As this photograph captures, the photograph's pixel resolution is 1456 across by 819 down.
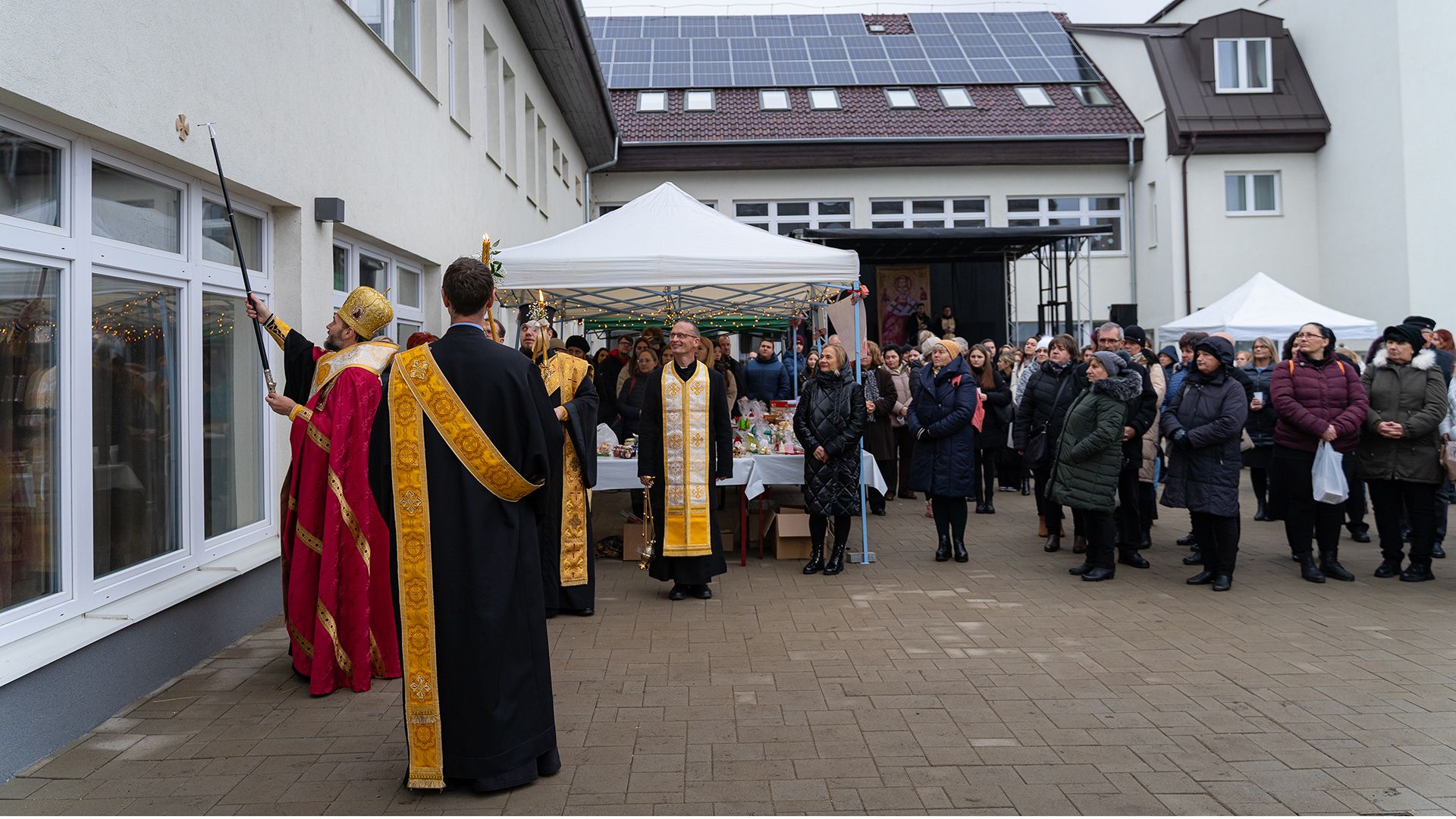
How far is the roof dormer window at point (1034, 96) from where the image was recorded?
25.6 metres

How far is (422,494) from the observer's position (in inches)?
148

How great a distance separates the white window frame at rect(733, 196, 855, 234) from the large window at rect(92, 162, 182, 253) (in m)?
19.8

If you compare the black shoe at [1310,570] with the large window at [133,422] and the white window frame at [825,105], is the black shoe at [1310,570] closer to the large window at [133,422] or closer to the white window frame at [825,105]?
the large window at [133,422]

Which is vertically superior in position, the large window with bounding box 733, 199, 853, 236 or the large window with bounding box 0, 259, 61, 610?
the large window with bounding box 733, 199, 853, 236

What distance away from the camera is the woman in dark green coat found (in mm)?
7598

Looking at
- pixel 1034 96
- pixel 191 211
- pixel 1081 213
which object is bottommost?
pixel 191 211

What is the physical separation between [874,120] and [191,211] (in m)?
21.2

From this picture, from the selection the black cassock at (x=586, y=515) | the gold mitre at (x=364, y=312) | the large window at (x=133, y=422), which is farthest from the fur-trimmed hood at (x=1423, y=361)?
the large window at (x=133, y=422)

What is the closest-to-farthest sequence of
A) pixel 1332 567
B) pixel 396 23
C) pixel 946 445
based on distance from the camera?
1. pixel 1332 567
2. pixel 946 445
3. pixel 396 23

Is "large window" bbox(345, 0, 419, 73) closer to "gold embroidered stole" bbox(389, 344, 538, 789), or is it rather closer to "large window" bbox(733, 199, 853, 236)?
"gold embroidered stole" bbox(389, 344, 538, 789)

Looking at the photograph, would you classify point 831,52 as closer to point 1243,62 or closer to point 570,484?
point 1243,62

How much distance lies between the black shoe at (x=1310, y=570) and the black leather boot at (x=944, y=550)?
2638 millimetres

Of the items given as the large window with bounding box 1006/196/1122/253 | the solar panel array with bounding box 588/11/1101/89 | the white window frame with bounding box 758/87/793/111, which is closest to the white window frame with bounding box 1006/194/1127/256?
the large window with bounding box 1006/196/1122/253

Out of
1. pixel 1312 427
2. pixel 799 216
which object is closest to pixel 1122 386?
pixel 1312 427
